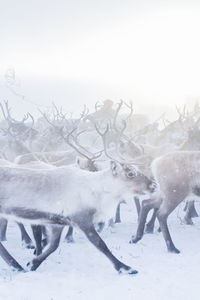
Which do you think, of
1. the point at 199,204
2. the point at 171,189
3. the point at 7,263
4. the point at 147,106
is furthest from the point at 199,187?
the point at 147,106

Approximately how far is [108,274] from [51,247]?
659mm

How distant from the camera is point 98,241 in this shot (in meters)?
3.74

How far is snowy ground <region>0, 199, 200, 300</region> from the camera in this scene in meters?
3.20

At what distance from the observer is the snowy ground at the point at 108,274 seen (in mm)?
3199

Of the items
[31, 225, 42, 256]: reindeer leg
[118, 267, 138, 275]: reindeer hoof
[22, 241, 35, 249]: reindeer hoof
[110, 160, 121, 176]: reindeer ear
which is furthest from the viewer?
[22, 241, 35, 249]: reindeer hoof

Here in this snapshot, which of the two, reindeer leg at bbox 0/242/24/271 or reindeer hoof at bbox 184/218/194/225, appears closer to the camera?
reindeer leg at bbox 0/242/24/271

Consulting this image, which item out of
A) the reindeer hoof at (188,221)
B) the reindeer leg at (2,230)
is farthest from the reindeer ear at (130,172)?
the reindeer hoof at (188,221)

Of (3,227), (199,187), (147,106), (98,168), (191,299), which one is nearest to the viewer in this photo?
(191,299)

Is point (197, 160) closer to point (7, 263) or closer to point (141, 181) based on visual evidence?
point (141, 181)

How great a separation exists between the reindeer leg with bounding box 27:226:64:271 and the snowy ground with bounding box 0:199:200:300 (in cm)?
9

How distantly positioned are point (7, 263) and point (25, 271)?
214 mm

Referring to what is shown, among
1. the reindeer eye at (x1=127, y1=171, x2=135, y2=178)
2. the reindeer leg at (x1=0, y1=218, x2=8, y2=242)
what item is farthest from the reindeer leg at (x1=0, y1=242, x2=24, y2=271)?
the reindeer eye at (x1=127, y1=171, x2=135, y2=178)

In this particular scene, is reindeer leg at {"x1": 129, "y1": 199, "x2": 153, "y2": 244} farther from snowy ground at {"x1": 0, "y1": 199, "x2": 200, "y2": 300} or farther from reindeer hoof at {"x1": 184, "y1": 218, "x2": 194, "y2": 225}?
reindeer hoof at {"x1": 184, "y1": 218, "x2": 194, "y2": 225}

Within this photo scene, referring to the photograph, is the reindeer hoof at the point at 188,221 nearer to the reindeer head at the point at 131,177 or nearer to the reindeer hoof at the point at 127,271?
the reindeer head at the point at 131,177
